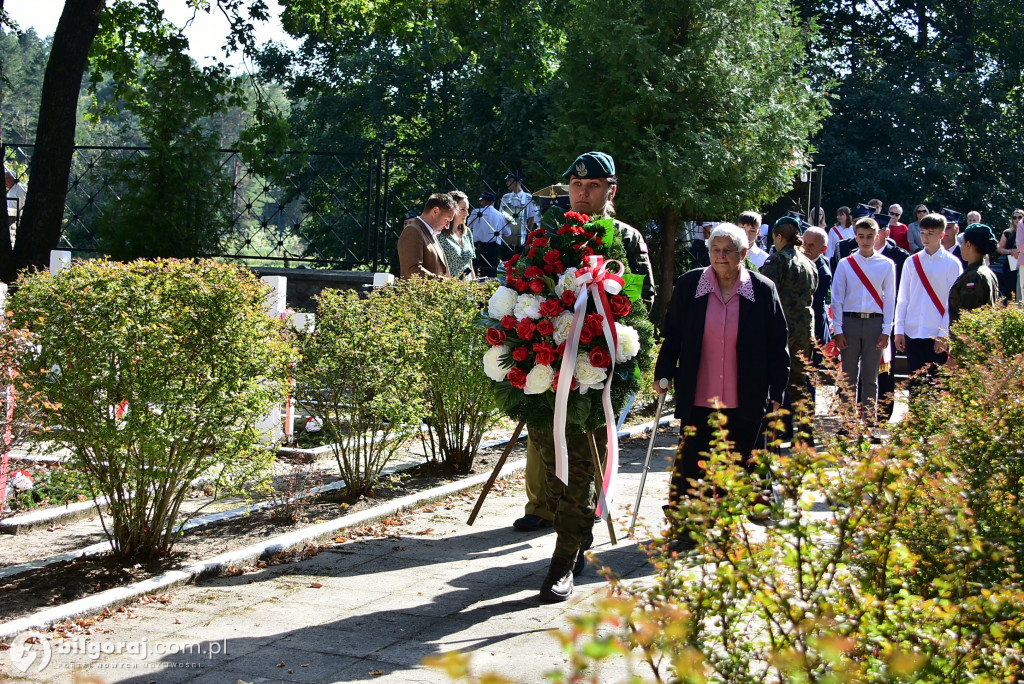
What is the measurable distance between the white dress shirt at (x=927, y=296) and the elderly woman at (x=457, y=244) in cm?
456

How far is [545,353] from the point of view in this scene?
5.59 meters

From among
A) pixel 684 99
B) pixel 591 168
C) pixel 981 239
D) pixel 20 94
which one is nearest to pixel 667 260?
pixel 684 99

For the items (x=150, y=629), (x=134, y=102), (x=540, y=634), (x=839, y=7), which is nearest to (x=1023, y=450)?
(x=540, y=634)

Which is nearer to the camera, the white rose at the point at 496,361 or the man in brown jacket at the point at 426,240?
the white rose at the point at 496,361

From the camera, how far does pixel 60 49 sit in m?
11.4

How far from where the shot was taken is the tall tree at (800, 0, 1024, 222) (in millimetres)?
33156

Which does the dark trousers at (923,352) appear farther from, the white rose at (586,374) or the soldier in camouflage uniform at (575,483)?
the white rose at (586,374)

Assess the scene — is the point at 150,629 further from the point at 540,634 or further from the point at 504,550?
the point at 504,550

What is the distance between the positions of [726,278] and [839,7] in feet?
115

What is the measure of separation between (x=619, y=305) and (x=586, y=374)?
45cm

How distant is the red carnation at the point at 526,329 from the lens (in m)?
5.60

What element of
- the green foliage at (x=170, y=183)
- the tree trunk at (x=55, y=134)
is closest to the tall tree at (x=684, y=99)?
the green foliage at (x=170, y=183)

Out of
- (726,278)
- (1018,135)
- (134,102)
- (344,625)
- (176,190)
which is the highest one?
(1018,135)

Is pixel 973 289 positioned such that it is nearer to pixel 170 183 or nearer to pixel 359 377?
pixel 359 377
